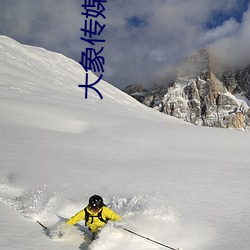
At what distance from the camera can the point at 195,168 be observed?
946 centimetres

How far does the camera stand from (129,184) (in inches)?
312

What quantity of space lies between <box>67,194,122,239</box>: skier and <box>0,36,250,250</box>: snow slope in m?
0.21

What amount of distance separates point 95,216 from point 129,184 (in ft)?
7.76

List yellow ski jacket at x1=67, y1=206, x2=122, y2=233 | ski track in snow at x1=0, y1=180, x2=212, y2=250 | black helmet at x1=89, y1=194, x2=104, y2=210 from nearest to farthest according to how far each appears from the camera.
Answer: ski track in snow at x1=0, y1=180, x2=212, y2=250, black helmet at x1=89, y1=194, x2=104, y2=210, yellow ski jacket at x1=67, y1=206, x2=122, y2=233

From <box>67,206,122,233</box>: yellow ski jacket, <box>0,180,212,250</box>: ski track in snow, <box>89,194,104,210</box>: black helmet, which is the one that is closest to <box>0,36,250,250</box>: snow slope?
<box>0,180,212,250</box>: ski track in snow

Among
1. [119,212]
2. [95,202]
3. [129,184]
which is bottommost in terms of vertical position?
[119,212]

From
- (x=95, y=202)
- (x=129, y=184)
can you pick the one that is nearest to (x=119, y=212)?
(x=95, y=202)

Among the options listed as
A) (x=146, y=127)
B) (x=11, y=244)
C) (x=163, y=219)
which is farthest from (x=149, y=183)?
(x=146, y=127)

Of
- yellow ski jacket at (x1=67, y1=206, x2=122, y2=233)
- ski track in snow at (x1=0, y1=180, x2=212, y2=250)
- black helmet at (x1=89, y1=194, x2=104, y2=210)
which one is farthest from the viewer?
yellow ski jacket at (x1=67, y1=206, x2=122, y2=233)

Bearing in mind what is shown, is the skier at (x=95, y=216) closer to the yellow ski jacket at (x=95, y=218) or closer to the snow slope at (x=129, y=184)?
the yellow ski jacket at (x=95, y=218)

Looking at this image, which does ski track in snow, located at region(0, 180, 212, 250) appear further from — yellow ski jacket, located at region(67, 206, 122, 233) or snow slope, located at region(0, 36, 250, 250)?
yellow ski jacket, located at region(67, 206, 122, 233)

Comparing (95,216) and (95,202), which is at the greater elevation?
(95,202)

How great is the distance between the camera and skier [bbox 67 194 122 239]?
5.57 metres

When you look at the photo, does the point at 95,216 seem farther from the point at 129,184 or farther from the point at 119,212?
the point at 129,184
